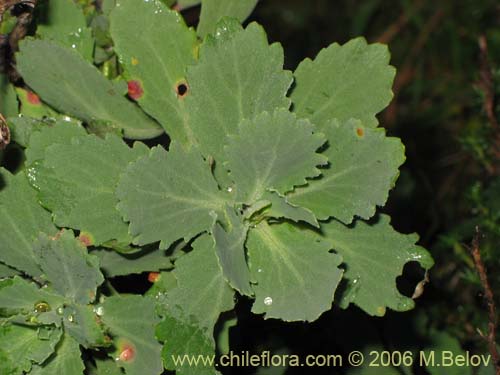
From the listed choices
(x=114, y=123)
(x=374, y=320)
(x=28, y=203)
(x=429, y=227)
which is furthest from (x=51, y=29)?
(x=429, y=227)

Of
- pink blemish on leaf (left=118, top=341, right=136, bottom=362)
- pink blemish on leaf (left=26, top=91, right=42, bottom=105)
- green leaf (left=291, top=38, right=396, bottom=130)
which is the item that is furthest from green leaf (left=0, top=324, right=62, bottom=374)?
green leaf (left=291, top=38, right=396, bottom=130)

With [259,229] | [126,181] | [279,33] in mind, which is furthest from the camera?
[279,33]

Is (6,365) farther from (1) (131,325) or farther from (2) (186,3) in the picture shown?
(2) (186,3)

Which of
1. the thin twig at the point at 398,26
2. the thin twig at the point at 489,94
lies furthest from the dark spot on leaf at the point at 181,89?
the thin twig at the point at 398,26

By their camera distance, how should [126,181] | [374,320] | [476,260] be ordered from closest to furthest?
[126,181]
[476,260]
[374,320]

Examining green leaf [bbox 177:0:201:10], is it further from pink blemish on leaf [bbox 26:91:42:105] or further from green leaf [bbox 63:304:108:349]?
green leaf [bbox 63:304:108:349]

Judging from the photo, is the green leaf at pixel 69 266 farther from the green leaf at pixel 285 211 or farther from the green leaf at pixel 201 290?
the green leaf at pixel 285 211

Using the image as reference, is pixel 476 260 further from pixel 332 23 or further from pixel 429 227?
pixel 332 23
